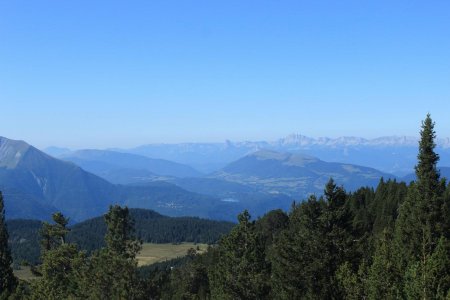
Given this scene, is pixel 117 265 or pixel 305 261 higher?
pixel 305 261

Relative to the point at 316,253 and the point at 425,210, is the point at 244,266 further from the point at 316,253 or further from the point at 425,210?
the point at 425,210

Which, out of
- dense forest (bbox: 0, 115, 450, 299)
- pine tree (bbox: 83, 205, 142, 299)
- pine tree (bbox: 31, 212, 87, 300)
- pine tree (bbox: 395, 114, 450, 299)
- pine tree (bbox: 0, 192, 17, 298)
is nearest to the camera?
dense forest (bbox: 0, 115, 450, 299)

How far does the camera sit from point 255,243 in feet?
132

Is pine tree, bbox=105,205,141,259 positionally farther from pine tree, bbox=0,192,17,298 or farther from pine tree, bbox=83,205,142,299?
pine tree, bbox=0,192,17,298

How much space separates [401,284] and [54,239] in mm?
52373

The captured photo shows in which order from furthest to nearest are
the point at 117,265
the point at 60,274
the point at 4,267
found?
the point at 4,267, the point at 60,274, the point at 117,265

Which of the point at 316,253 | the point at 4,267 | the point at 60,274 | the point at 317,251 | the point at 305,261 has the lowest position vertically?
the point at 4,267

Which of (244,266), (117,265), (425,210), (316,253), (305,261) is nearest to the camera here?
(316,253)

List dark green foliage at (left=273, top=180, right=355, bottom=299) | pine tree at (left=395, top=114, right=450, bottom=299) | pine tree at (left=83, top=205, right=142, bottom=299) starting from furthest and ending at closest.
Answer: pine tree at (left=395, top=114, right=450, bottom=299), pine tree at (left=83, top=205, right=142, bottom=299), dark green foliage at (left=273, top=180, right=355, bottom=299)


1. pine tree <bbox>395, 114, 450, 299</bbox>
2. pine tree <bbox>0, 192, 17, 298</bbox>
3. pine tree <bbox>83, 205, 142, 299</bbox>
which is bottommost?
pine tree <bbox>0, 192, 17, 298</bbox>

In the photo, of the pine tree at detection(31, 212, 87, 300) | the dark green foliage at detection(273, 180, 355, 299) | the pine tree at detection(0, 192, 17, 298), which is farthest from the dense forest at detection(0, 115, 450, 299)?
the pine tree at detection(0, 192, 17, 298)

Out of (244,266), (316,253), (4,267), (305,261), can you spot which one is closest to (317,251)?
(316,253)

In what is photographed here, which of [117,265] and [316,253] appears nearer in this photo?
[316,253]

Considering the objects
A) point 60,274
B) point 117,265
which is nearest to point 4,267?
point 60,274
